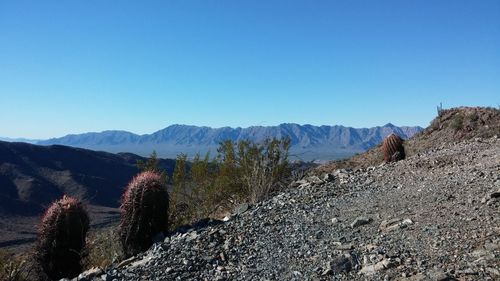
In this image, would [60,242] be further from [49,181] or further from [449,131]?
[49,181]

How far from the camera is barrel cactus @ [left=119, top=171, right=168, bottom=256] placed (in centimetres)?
880

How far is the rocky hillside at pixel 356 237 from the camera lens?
566cm

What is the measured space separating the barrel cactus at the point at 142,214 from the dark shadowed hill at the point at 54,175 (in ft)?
180

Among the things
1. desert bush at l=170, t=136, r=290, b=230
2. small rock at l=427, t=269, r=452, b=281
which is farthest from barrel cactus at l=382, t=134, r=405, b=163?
small rock at l=427, t=269, r=452, b=281

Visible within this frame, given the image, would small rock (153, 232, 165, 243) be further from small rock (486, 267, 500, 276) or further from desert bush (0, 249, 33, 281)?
small rock (486, 267, 500, 276)

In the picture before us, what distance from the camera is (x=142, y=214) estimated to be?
28.9 ft

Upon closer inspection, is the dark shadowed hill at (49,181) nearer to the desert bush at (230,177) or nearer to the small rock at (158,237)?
the desert bush at (230,177)

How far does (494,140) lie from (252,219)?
8333mm

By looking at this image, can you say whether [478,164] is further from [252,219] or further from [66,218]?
[66,218]

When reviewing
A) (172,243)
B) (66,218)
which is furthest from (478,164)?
(66,218)

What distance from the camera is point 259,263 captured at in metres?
6.59

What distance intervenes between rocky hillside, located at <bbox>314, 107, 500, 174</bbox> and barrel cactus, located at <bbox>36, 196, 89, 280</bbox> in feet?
39.8

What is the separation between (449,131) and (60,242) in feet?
54.5

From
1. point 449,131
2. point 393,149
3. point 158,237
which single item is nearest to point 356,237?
point 158,237
